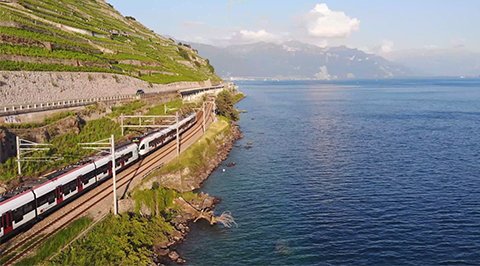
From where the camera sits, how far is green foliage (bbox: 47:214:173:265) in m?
25.8

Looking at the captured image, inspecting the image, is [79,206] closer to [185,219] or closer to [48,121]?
[185,219]

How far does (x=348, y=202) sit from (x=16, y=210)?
33.4m

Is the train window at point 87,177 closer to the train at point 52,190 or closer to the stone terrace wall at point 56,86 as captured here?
the train at point 52,190

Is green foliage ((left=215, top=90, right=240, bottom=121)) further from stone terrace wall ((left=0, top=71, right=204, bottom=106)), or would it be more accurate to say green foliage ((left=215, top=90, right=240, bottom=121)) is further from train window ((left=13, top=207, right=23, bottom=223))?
train window ((left=13, top=207, right=23, bottom=223))

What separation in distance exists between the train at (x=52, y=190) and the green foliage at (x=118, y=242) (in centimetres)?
409

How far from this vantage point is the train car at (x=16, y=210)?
2477 cm

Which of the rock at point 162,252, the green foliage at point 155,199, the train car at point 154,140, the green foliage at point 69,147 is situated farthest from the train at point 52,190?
the rock at point 162,252

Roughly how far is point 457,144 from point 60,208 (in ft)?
236

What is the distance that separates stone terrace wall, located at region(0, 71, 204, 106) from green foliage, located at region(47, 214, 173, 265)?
26028 mm

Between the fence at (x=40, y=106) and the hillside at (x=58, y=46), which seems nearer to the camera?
the fence at (x=40, y=106)

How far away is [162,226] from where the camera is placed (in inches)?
1328

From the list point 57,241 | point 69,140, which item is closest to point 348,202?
point 57,241

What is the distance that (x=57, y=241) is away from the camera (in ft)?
85.3

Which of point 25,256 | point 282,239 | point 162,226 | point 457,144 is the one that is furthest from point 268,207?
point 457,144
